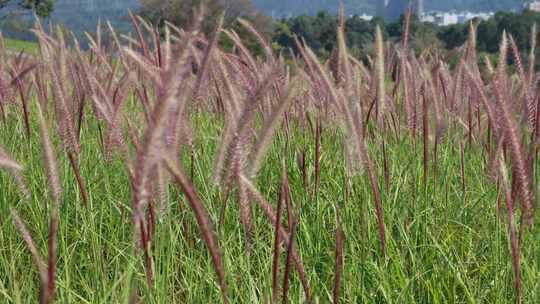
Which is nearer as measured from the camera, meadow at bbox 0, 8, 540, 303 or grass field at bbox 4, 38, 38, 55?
meadow at bbox 0, 8, 540, 303

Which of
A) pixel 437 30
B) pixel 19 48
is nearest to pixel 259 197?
pixel 19 48

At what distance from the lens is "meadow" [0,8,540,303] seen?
1.18m

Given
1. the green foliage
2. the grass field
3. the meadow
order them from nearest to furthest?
the meadow, the grass field, the green foliage

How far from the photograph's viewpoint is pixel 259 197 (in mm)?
1147

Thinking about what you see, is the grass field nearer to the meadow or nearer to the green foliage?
the meadow

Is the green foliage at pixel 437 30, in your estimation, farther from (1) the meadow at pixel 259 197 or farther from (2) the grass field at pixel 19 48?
(1) the meadow at pixel 259 197

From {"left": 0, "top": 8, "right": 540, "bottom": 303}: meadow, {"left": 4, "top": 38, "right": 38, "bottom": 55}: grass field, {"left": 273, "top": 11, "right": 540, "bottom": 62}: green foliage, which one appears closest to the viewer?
{"left": 0, "top": 8, "right": 540, "bottom": 303}: meadow

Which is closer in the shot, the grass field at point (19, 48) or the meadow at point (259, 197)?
the meadow at point (259, 197)

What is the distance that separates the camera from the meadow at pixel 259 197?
118 centimetres

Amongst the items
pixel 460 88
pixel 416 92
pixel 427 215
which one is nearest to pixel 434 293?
pixel 427 215

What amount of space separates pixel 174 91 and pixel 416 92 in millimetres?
1673

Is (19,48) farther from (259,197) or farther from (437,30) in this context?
(259,197)

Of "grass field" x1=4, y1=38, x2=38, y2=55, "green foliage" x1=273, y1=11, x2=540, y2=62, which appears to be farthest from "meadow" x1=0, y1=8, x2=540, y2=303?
"green foliage" x1=273, y1=11, x2=540, y2=62

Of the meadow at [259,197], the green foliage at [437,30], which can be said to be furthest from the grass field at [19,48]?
the green foliage at [437,30]
